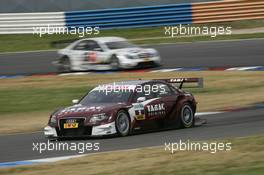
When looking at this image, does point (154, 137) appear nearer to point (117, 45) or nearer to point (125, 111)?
point (125, 111)

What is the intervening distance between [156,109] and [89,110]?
1.47 m

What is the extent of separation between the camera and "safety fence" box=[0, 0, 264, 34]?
35.6 metres

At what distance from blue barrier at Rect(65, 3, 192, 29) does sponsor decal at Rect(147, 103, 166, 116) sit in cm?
2062

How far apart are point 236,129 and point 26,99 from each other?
889 cm

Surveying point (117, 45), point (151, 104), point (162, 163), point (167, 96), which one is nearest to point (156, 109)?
point (151, 104)

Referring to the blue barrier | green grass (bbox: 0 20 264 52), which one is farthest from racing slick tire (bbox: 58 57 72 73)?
the blue barrier

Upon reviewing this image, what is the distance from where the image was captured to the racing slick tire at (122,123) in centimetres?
1430

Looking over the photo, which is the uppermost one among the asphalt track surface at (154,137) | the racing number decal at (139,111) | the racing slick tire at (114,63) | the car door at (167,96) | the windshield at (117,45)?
the windshield at (117,45)

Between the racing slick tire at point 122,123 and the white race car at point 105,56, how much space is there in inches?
481

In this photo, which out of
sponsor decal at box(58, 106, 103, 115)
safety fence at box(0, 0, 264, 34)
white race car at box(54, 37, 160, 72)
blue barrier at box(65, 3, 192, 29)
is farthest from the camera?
blue barrier at box(65, 3, 192, 29)

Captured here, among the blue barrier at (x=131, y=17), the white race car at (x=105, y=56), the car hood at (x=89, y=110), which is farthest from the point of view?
the blue barrier at (x=131, y=17)

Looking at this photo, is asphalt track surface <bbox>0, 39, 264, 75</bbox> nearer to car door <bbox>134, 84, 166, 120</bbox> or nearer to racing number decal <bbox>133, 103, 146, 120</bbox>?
car door <bbox>134, 84, 166, 120</bbox>

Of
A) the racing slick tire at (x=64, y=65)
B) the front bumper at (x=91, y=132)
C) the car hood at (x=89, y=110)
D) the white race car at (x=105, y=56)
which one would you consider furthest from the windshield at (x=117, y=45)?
the front bumper at (x=91, y=132)

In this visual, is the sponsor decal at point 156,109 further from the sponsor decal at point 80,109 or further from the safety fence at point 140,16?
the safety fence at point 140,16
